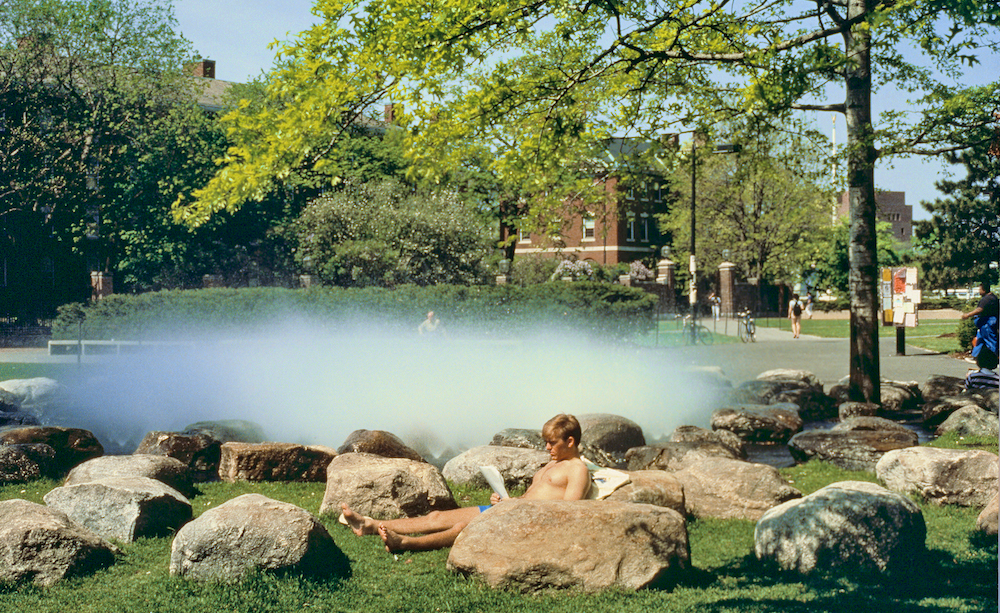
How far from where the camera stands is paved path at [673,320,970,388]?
71.0ft

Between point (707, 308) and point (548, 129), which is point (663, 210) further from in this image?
point (548, 129)

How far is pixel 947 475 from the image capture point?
322 inches

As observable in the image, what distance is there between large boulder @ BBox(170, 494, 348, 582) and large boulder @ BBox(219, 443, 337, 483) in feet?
12.2

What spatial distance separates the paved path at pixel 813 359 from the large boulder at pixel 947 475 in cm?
1134

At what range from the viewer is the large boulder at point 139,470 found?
26.6 ft

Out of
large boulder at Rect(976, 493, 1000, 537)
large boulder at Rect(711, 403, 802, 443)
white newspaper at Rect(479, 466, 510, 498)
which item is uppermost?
white newspaper at Rect(479, 466, 510, 498)

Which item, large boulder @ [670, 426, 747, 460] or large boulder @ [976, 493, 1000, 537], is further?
large boulder @ [670, 426, 747, 460]

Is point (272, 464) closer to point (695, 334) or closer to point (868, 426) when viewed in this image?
point (868, 426)

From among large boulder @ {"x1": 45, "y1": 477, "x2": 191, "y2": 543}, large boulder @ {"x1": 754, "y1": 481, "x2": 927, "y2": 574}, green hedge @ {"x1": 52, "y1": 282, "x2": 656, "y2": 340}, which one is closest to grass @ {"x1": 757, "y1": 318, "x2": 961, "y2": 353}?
green hedge @ {"x1": 52, "y1": 282, "x2": 656, "y2": 340}

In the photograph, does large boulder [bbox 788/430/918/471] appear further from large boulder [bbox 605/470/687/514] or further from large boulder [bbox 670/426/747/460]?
large boulder [bbox 605/470/687/514]

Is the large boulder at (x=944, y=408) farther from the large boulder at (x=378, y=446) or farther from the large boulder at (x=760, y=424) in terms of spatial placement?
the large boulder at (x=378, y=446)

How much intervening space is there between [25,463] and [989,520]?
9.01 meters

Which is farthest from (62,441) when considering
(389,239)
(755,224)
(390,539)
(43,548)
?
(755,224)


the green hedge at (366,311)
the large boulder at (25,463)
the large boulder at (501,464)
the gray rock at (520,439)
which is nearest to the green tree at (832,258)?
the green hedge at (366,311)
